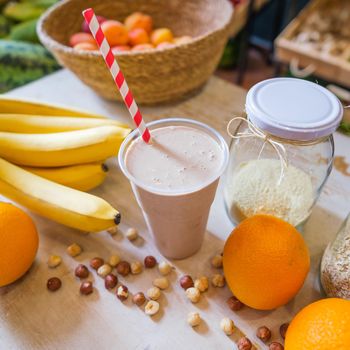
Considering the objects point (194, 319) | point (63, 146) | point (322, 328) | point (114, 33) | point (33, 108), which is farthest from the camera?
point (114, 33)

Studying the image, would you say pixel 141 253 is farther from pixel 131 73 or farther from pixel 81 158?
pixel 131 73

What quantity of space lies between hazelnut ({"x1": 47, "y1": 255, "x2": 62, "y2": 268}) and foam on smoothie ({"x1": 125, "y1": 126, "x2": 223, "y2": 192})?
0.22m

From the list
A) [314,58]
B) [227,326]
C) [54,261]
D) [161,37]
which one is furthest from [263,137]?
[314,58]

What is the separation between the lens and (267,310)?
0.57 m

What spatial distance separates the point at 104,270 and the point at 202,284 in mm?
161

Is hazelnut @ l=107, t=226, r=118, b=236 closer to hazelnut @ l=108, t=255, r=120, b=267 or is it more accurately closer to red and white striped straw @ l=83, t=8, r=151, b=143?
hazelnut @ l=108, t=255, r=120, b=267

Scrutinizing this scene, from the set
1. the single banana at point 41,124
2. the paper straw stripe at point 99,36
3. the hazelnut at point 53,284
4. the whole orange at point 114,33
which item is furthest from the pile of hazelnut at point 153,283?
the whole orange at point 114,33

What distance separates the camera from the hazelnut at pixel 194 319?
0.55m

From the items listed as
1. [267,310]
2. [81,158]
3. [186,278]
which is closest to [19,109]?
[81,158]

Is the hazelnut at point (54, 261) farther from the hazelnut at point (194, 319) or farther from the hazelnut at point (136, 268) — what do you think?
the hazelnut at point (194, 319)

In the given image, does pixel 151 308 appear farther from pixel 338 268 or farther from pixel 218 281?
pixel 338 268

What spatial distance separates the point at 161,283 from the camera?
600mm

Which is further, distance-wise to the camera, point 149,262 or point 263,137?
point 149,262

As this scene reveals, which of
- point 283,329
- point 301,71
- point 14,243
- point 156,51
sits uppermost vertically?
point 156,51
